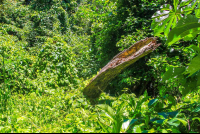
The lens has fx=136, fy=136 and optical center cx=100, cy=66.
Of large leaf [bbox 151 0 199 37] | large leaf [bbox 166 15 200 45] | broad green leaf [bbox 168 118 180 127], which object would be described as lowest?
broad green leaf [bbox 168 118 180 127]

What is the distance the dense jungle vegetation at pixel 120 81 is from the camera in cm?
76

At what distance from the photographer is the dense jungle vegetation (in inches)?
29.8

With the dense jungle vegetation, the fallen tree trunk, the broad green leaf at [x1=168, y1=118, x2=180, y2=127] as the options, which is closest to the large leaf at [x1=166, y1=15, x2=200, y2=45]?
the dense jungle vegetation

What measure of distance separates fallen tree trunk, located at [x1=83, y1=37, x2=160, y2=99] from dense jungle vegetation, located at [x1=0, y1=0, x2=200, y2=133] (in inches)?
9.6

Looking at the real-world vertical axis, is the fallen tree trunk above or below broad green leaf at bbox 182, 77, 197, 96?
above

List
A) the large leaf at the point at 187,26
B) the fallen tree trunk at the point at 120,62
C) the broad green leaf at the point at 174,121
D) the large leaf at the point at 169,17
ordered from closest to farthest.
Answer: the broad green leaf at the point at 174,121, the large leaf at the point at 187,26, the large leaf at the point at 169,17, the fallen tree trunk at the point at 120,62

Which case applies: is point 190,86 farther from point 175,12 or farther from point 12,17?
point 12,17

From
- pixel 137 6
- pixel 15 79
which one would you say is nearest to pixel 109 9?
pixel 137 6

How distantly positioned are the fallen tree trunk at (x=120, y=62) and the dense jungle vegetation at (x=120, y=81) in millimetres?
243

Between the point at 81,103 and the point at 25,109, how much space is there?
75 cm

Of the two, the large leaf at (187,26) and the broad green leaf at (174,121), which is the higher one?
the large leaf at (187,26)

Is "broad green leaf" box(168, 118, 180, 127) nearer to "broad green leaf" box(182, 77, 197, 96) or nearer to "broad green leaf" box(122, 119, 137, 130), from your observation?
"broad green leaf" box(122, 119, 137, 130)

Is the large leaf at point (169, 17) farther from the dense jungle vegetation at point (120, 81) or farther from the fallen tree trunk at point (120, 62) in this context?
the fallen tree trunk at point (120, 62)

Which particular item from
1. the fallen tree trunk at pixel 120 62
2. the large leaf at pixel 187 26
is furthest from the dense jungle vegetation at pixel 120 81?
the fallen tree trunk at pixel 120 62
